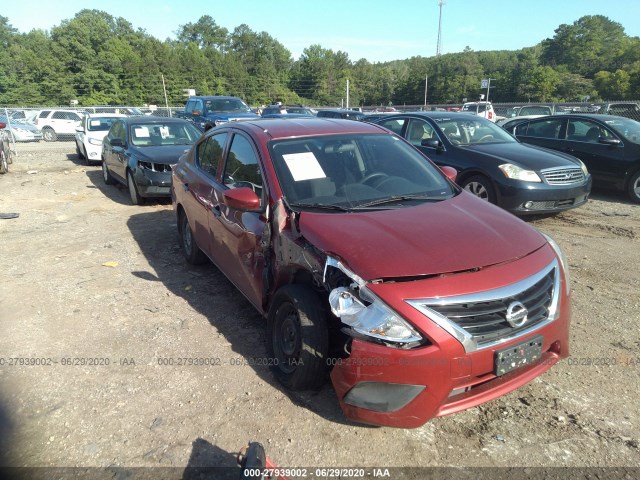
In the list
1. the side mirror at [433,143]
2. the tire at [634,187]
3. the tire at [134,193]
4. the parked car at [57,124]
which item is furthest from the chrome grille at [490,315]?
the parked car at [57,124]

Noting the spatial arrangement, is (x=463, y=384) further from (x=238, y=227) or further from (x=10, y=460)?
(x=10, y=460)

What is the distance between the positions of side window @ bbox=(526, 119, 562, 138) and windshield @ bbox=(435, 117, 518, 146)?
236 centimetres

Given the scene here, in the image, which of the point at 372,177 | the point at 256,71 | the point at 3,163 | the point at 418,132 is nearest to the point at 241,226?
the point at 372,177

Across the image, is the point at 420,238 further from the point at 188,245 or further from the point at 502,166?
the point at 502,166

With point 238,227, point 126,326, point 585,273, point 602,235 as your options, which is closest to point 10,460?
point 126,326

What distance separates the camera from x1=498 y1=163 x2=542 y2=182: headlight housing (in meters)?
6.54

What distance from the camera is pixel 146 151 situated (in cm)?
848

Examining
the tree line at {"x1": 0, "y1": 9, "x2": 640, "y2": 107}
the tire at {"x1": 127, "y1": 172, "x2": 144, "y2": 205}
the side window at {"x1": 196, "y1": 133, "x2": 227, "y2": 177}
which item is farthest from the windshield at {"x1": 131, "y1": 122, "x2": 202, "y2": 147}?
the tree line at {"x1": 0, "y1": 9, "x2": 640, "y2": 107}

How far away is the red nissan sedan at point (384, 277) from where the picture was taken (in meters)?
2.29

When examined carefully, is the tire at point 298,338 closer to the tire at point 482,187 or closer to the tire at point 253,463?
the tire at point 253,463

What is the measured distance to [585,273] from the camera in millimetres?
4961

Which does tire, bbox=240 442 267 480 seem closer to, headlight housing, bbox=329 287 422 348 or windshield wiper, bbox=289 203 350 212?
headlight housing, bbox=329 287 422 348

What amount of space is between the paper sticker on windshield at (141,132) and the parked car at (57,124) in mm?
18020

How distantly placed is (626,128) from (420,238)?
8447 mm
